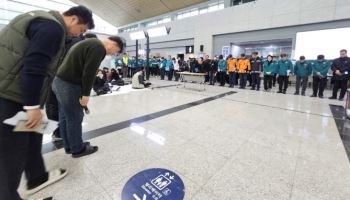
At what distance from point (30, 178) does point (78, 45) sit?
1.16 m

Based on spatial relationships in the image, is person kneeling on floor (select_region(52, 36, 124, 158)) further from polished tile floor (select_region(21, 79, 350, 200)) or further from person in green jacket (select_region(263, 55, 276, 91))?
person in green jacket (select_region(263, 55, 276, 91))

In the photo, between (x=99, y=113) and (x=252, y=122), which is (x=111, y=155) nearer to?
(x=99, y=113)

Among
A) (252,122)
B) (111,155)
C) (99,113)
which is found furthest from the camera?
(99,113)

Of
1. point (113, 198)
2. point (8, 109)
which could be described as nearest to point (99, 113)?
point (113, 198)

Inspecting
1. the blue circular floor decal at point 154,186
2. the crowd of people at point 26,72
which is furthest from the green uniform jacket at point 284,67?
the crowd of people at point 26,72

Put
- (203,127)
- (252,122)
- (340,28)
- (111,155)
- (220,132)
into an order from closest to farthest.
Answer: (111,155) → (220,132) → (203,127) → (252,122) → (340,28)

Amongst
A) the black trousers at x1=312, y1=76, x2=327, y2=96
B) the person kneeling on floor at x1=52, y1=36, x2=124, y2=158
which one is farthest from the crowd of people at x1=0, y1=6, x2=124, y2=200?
the black trousers at x1=312, y1=76, x2=327, y2=96

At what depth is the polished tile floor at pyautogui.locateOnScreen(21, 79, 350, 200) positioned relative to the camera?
5.22 ft

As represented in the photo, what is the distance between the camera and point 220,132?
2936 millimetres

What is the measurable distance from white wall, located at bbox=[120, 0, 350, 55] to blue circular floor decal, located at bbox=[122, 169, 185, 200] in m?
10.9

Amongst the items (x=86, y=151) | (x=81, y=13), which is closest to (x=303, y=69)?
(x=86, y=151)

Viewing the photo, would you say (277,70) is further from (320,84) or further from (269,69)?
(320,84)

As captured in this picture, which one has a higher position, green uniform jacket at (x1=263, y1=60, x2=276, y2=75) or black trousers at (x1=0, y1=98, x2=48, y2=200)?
green uniform jacket at (x1=263, y1=60, x2=276, y2=75)

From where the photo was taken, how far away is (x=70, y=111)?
1.90 metres
